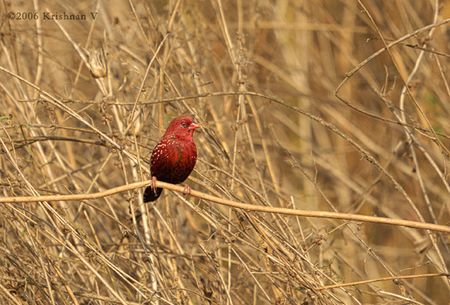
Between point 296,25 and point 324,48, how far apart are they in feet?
3.62

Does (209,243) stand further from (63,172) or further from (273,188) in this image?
(63,172)

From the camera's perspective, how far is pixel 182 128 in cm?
428

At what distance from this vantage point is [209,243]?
4984mm

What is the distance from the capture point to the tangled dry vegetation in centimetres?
407

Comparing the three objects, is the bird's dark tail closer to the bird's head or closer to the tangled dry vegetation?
the tangled dry vegetation

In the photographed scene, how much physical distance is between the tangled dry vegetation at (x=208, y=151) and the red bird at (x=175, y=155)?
0.11 m

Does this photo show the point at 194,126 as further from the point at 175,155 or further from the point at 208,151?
the point at 208,151

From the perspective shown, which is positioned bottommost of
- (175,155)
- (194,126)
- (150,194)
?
(150,194)

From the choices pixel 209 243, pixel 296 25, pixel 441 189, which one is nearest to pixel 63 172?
pixel 209 243

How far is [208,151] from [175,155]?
30.7 inches

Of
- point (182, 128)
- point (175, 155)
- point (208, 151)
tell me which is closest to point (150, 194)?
point (175, 155)

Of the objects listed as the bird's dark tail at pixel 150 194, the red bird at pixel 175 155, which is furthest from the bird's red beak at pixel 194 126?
the bird's dark tail at pixel 150 194

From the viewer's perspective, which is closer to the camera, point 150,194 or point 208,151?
point 150,194

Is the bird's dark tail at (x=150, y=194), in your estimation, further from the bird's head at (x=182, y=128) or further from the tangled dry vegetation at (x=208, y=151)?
the bird's head at (x=182, y=128)
